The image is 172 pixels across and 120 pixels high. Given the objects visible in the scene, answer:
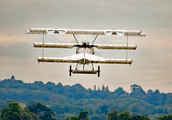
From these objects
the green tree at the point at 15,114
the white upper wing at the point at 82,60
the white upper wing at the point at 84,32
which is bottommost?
the green tree at the point at 15,114

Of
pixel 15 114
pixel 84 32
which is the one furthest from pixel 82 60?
pixel 15 114

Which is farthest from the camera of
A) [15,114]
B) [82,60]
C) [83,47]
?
[15,114]

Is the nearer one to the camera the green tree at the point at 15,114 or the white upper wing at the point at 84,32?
the white upper wing at the point at 84,32

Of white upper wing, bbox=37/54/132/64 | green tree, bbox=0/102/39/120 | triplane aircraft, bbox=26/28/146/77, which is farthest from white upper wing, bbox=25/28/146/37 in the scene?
green tree, bbox=0/102/39/120

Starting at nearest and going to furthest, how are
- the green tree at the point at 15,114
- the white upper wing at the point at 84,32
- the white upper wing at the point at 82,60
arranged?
the white upper wing at the point at 82,60
the white upper wing at the point at 84,32
the green tree at the point at 15,114

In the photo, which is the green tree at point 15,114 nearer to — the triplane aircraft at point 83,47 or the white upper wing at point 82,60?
the triplane aircraft at point 83,47

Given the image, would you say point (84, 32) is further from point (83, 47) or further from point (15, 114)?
point (15, 114)

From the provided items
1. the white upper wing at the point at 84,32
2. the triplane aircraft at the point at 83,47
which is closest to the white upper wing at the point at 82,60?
the triplane aircraft at the point at 83,47

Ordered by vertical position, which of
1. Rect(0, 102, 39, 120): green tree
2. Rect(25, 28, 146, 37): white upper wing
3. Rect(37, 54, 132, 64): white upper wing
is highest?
Rect(25, 28, 146, 37): white upper wing

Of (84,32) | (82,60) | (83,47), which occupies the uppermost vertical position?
(84,32)

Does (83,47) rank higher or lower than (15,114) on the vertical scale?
higher

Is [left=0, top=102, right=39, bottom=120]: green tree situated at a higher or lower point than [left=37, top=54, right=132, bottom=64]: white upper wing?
lower

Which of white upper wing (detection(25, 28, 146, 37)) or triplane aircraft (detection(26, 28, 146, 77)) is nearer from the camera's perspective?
triplane aircraft (detection(26, 28, 146, 77))

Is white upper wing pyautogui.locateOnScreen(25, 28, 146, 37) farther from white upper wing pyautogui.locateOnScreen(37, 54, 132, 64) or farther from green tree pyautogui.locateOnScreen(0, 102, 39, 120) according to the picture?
green tree pyautogui.locateOnScreen(0, 102, 39, 120)
